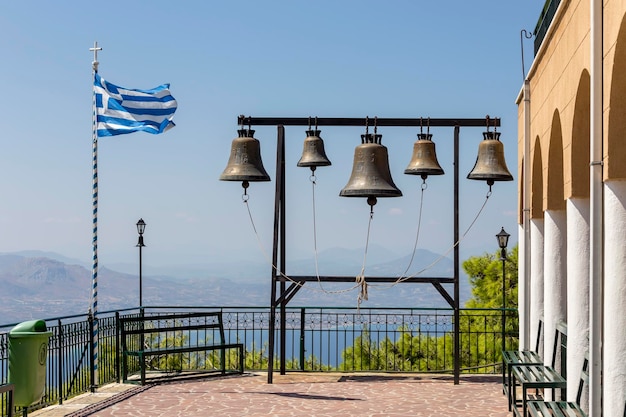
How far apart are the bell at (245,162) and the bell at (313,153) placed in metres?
0.70

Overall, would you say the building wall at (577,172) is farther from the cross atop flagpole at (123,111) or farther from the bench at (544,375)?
the cross atop flagpole at (123,111)

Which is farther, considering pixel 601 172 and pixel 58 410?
pixel 58 410

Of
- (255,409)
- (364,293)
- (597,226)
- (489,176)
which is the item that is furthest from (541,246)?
(597,226)

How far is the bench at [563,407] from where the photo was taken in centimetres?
877

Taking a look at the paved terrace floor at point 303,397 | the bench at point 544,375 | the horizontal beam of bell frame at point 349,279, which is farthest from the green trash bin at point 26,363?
the bench at point 544,375

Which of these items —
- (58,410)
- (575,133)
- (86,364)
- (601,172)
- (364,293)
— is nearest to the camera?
(601,172)

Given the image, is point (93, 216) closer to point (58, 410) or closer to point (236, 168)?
point (236, 168)

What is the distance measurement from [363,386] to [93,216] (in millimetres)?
4949

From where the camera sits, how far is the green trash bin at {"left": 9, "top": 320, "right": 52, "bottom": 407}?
11.4 metres

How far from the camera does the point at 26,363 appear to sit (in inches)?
451

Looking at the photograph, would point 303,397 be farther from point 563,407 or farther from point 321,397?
point 563,407

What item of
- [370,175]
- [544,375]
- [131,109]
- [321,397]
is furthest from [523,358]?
[131,109]

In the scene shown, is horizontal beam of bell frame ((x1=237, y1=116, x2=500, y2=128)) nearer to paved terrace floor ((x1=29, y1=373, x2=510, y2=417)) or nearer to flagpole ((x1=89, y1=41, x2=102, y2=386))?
flagpole ((x1=89, y1=41, x2=102, y2=386))

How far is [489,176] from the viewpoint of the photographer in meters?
15.4
